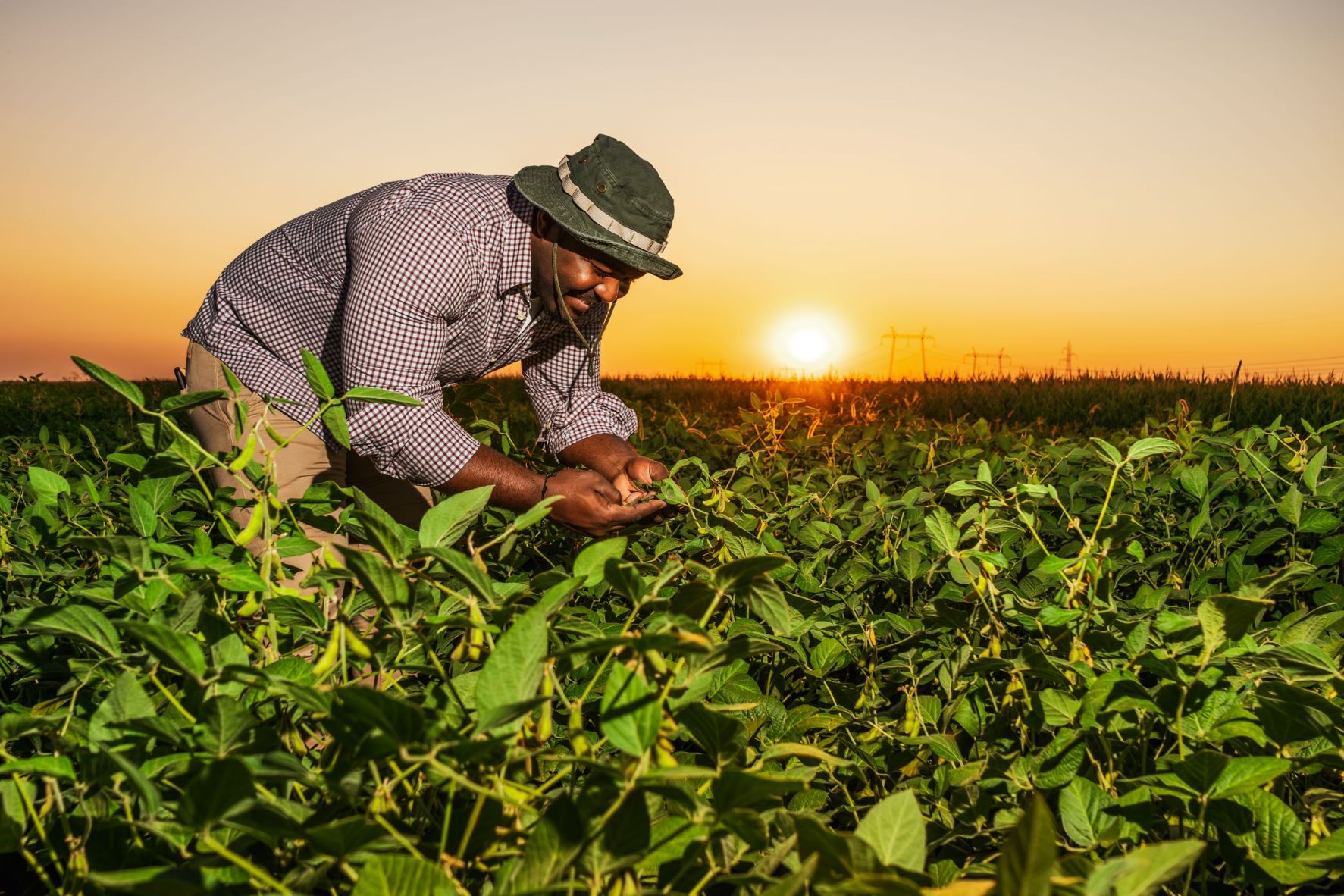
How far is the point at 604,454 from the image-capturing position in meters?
3.15

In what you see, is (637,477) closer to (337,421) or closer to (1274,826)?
(337,421)

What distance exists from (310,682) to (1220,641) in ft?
2.97

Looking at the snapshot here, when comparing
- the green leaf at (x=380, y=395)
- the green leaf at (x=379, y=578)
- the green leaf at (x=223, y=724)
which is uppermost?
the green leaf at (x=380, y=395)

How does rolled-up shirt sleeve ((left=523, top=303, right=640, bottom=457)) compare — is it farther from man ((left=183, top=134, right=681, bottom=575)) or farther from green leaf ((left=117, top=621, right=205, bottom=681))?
green leaf ((left=117, top=621, right=205, bottom=681))

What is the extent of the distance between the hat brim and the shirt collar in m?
0.13

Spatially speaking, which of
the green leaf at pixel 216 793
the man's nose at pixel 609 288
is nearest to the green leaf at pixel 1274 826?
the green leaf at pixel 216 793

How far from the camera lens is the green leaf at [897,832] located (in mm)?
707

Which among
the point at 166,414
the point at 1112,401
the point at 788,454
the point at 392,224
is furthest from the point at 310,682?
the point at 1112,401

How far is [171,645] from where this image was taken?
800 mm

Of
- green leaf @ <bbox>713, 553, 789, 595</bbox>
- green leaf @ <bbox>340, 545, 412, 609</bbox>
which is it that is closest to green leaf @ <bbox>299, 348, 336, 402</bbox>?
green leaf @ <bbox>340, 545, 412, 609</bbox>

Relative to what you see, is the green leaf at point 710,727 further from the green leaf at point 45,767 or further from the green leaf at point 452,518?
the green leaf at point 45,767

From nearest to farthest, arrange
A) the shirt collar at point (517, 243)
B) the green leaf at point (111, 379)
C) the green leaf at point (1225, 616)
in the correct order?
the green leaf at point (1225, 616) → the green leaf at point (111, 379) → the shirt collar at point (517, 243)

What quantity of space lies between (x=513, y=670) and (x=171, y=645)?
297 millimetres

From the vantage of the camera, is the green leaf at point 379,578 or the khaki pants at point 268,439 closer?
the green leaf at point 379,578
